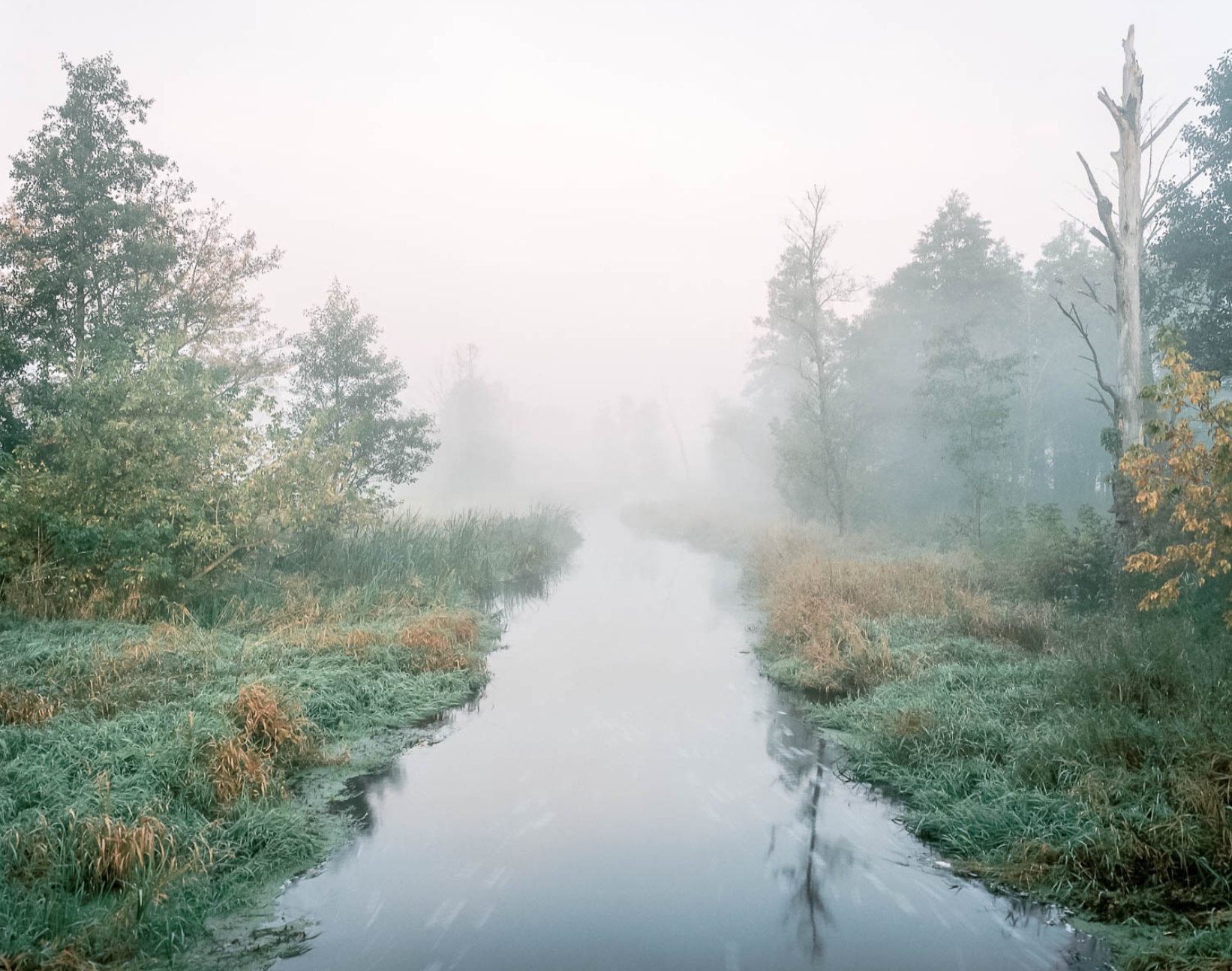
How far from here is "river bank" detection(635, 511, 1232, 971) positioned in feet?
16.6

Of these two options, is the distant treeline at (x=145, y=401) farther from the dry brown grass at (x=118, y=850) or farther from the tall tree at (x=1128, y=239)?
the tall tree at (x=1128, y=239)

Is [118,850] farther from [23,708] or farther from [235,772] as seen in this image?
[23,708]

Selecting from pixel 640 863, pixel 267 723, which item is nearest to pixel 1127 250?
pixel 640 863

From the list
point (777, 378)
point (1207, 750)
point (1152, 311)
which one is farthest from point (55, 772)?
point (777, 378)

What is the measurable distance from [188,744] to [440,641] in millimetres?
4978

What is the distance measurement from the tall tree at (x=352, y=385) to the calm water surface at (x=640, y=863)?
15.6 m

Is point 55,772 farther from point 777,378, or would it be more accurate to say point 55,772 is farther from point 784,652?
point 777,378

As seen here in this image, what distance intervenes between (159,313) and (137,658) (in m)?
15.1

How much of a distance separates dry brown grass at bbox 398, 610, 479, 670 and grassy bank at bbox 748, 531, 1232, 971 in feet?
14.8

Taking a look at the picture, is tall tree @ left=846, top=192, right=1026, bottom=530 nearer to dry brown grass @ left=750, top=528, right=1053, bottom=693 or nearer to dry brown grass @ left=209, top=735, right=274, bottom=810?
dry brown grass @ left=750, top=528, right=1053, bottom=693

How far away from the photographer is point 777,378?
58.2 meters

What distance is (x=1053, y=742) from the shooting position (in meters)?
6.72

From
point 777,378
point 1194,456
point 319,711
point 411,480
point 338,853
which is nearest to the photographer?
point 338,853

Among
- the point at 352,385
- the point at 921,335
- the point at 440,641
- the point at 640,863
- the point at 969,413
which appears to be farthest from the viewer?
the point at 921,335
